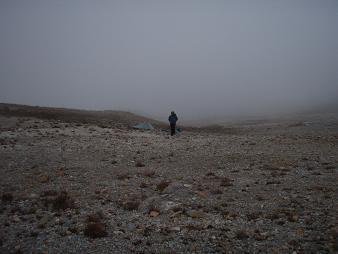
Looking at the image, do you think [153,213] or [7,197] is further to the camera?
[7,197]

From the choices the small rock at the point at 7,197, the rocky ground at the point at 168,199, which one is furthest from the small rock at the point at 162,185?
the small rock at the point at 7,197

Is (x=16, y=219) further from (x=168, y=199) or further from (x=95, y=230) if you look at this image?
(x=168, y=199)

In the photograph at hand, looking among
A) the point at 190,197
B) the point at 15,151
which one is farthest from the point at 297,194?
the point at 15,151

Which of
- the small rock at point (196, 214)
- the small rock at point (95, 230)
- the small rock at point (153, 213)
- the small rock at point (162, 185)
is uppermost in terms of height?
the small rock at point (162, 185)

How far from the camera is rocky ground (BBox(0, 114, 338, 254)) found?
37.9 feet

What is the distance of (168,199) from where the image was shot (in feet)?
51.0

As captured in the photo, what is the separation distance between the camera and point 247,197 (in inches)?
603

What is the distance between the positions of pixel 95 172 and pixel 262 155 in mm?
10852

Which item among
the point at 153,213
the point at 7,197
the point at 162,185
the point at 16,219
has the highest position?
the point at 162,185

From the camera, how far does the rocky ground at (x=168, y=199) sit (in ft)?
37.9

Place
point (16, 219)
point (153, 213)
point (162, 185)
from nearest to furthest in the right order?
point (16, 219) → point (153, 213) → point (162, 185)

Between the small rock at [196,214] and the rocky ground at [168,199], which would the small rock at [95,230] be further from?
the small rock at [196,214]

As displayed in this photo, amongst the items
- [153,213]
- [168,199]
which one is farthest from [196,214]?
[168,199]

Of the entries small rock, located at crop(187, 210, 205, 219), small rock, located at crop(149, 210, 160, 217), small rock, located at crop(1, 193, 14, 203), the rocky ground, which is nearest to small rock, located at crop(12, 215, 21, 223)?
the rocky ground
